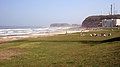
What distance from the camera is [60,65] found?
56.2ft

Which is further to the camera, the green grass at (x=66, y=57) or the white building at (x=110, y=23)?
the white building at (x=110, y=23)

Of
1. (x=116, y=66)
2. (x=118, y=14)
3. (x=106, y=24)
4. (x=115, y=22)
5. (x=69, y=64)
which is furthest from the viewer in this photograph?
(x=118, y=14)

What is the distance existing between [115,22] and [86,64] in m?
129

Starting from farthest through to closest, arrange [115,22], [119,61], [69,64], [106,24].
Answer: [106,24] → [115,22] → [69,64] → [119,61]

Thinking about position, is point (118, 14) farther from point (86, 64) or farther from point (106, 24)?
point (86, 64)

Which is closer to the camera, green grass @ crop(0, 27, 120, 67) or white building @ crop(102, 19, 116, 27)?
green grass @ crop(0, 27, 120, 67)

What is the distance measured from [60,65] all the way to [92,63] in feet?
7.41

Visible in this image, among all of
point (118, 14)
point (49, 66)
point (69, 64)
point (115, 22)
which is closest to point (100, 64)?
point (69, 64)

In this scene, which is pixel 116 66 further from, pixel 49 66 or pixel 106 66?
pixel 49 66

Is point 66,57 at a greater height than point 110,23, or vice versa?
point 110,23

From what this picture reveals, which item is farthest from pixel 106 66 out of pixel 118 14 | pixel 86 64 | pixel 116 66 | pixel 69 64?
pixel 118 14

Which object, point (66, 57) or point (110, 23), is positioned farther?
point (110, 23)

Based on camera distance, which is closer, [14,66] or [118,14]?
[14,66]

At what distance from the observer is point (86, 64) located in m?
16.7
